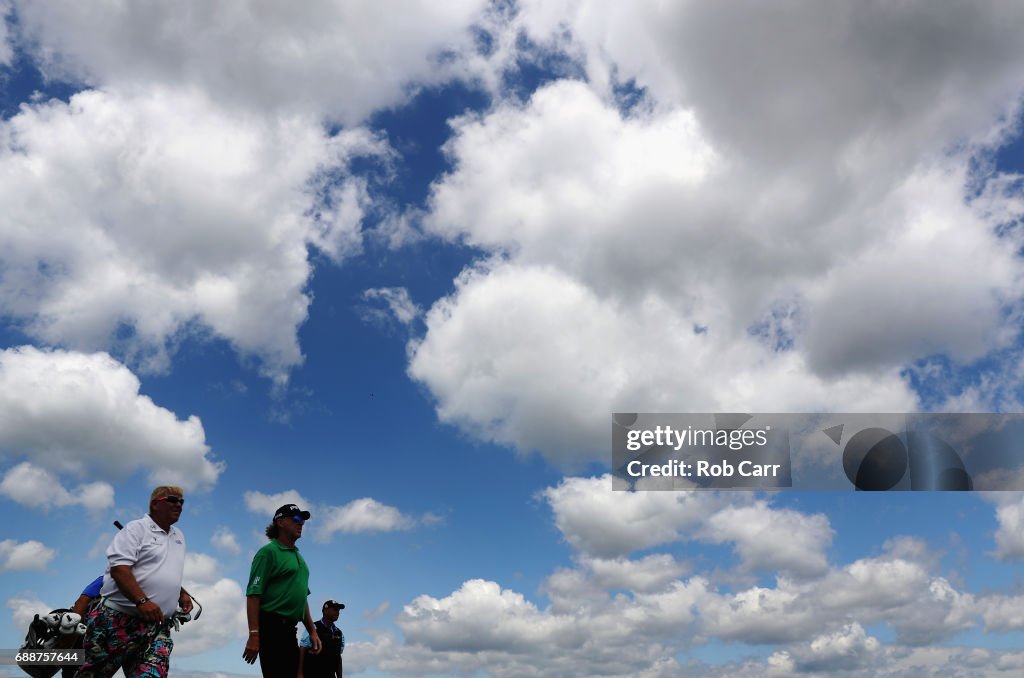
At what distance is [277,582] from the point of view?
8930 mm

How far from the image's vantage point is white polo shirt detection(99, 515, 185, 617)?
7430 millimetres

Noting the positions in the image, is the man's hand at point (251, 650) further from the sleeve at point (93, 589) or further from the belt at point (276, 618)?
the sleeve at point (93, 589)

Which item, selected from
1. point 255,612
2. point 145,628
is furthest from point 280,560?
point 145,628

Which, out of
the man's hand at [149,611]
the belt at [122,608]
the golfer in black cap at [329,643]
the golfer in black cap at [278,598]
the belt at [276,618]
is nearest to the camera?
the man's hand at [149,611]

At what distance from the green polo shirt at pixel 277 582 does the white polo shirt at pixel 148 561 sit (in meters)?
1.03

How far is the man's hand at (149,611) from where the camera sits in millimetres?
7273

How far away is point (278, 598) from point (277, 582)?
0.58ft

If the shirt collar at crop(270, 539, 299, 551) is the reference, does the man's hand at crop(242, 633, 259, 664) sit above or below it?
below

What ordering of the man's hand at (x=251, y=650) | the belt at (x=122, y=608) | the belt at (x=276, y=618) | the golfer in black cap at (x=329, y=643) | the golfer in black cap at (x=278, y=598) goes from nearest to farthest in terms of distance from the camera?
the belt at (x=122, y=608)
the man's hand at (x=251, y=650)
the golfer in black cap at (x=278, y=598)
the belt at (x=276, y=618)
the golfer in black cap at (x=329, y=643)

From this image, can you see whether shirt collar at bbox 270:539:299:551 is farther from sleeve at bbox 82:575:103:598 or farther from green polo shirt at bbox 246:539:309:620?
sleeve at bbox 82:575:103:598

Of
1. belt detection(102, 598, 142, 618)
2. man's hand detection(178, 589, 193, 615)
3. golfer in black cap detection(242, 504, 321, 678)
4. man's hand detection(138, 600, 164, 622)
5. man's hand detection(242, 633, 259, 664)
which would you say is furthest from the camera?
golfer in black cap detection(242, 504, 321, 678)

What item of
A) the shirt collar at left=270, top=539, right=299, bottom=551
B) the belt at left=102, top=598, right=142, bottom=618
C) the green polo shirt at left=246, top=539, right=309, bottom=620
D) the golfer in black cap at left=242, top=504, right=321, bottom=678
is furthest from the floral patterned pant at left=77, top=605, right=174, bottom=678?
the shirt collar at left=270, top=539, right=299, bottom=551

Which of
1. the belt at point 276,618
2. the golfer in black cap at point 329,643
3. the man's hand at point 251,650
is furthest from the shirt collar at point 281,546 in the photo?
the golfer in black cap at point 329,643

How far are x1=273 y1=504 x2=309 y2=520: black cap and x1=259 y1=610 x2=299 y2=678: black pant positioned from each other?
1067 mm
